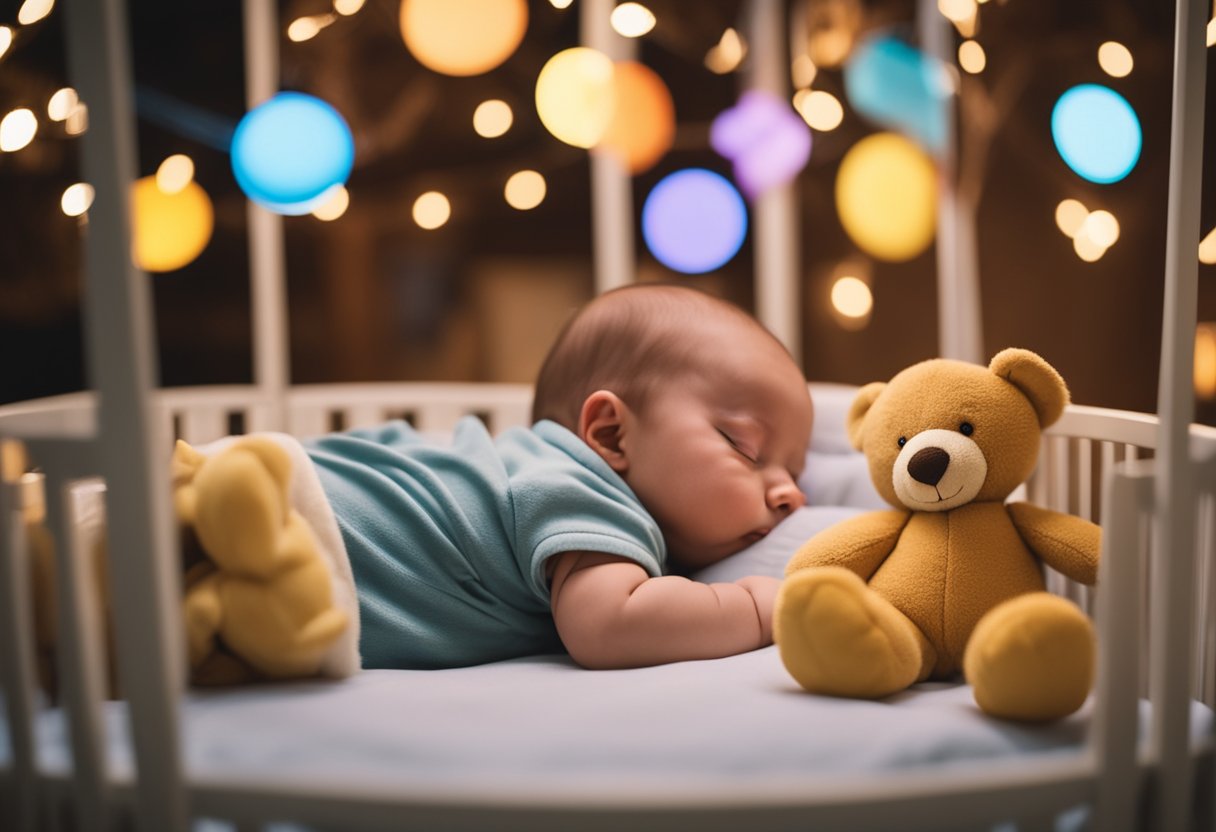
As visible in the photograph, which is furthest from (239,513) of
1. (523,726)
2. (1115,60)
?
(1115,60)

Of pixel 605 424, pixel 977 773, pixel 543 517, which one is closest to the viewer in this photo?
pixel 977 773

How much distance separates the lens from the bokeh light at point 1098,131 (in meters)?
1.06

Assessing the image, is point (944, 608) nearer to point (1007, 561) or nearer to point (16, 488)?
point (1007, 561)

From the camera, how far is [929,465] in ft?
2.54

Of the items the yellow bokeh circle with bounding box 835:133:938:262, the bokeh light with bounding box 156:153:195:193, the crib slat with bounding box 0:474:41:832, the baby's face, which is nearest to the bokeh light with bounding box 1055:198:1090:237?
the yellow bokeh circle with bounding box 835:133:938:262

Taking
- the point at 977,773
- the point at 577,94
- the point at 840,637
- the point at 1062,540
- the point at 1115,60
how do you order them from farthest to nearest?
the point at 577,94 < the point at 1115,60 < the point at 1062,540 < the point at 840,637 < the point at 977,773

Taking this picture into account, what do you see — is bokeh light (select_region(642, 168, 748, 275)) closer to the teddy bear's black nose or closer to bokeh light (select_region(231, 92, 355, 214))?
bokeh light (select_region(231, 92, 355, 214))

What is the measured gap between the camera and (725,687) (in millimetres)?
725

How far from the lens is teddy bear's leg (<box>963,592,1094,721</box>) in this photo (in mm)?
619

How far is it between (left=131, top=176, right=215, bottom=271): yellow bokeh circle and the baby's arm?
Result: 1.12 meters

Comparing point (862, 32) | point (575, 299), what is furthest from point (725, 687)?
point (575, 299)

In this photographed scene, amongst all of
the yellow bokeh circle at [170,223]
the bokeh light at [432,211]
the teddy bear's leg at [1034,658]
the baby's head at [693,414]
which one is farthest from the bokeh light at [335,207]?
the teddy bear's leg at [1034,658]

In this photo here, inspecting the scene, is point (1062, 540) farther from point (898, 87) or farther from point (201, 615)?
point (898, 87)

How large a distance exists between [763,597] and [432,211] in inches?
67.2
